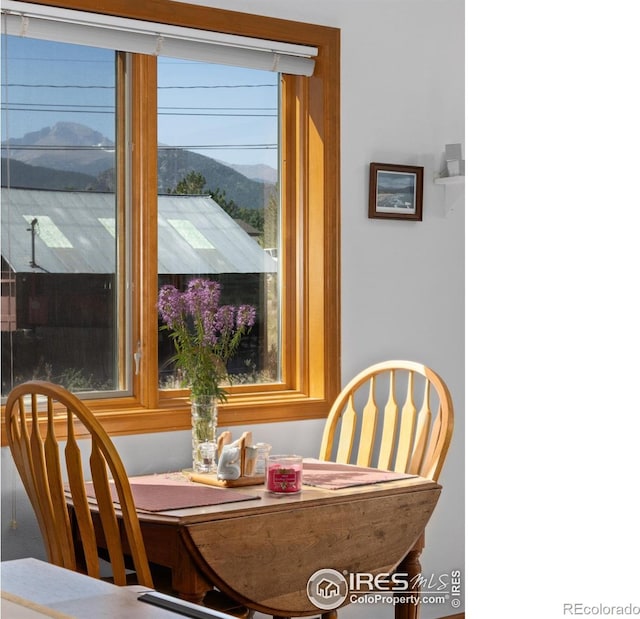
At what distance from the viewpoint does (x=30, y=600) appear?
33.1 inches

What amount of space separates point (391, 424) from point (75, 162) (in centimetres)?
124

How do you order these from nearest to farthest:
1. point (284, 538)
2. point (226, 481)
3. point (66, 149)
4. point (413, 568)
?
point (284, 538)
point (226, 481)
point (413, 568)
point (66, 149)

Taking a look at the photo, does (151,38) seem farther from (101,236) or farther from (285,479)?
(285,479)

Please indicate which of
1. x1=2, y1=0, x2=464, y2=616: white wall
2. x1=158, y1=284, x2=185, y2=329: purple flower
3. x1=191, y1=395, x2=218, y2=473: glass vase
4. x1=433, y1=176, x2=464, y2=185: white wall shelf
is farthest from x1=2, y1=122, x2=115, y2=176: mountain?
x1=433, y1=176, x2=464, y2=185: white wall shelf

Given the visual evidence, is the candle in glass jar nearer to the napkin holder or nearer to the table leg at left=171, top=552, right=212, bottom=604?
the napkin holder

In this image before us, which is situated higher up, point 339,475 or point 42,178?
point 42,178

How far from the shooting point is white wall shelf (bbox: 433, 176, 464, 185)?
10.3ft

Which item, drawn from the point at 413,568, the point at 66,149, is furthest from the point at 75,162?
the point at 413,568

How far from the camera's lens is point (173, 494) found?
2244 mm

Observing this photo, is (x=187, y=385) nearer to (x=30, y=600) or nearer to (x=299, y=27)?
(x=299, y=27)

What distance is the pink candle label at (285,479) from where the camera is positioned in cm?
228
